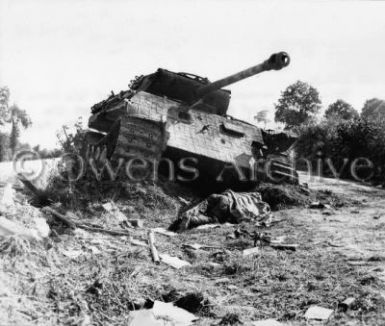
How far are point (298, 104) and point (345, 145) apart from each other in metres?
24.4

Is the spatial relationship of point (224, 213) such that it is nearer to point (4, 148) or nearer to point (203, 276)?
point (203, 276)

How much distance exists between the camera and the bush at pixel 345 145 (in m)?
21.0

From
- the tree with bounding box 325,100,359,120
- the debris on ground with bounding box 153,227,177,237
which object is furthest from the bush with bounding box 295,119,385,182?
the tree with bounding box 325,100,359,120

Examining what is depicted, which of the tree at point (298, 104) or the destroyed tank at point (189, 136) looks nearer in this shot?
the destroyed tank at point (189, 136)

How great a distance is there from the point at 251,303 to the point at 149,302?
104 cm

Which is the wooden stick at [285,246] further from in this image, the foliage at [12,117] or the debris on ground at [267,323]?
the foliage at [12,117]

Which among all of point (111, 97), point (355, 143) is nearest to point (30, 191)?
point (111, 97)

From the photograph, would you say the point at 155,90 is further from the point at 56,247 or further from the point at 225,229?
the point at 56,247

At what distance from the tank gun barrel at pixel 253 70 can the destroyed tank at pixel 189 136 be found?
0.07 ft

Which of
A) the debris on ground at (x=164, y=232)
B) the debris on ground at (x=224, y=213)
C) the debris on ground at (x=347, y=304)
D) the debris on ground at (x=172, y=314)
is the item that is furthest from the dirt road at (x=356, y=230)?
the debris on ground at (x=164, y=232)

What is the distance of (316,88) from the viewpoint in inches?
1826

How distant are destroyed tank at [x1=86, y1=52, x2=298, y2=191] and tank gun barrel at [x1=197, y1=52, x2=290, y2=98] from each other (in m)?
0.02

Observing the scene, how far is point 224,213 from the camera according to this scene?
9352mm

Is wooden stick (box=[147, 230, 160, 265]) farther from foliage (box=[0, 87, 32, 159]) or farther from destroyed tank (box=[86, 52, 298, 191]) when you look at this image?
foliage (box=[0, 87, 32, 159])
